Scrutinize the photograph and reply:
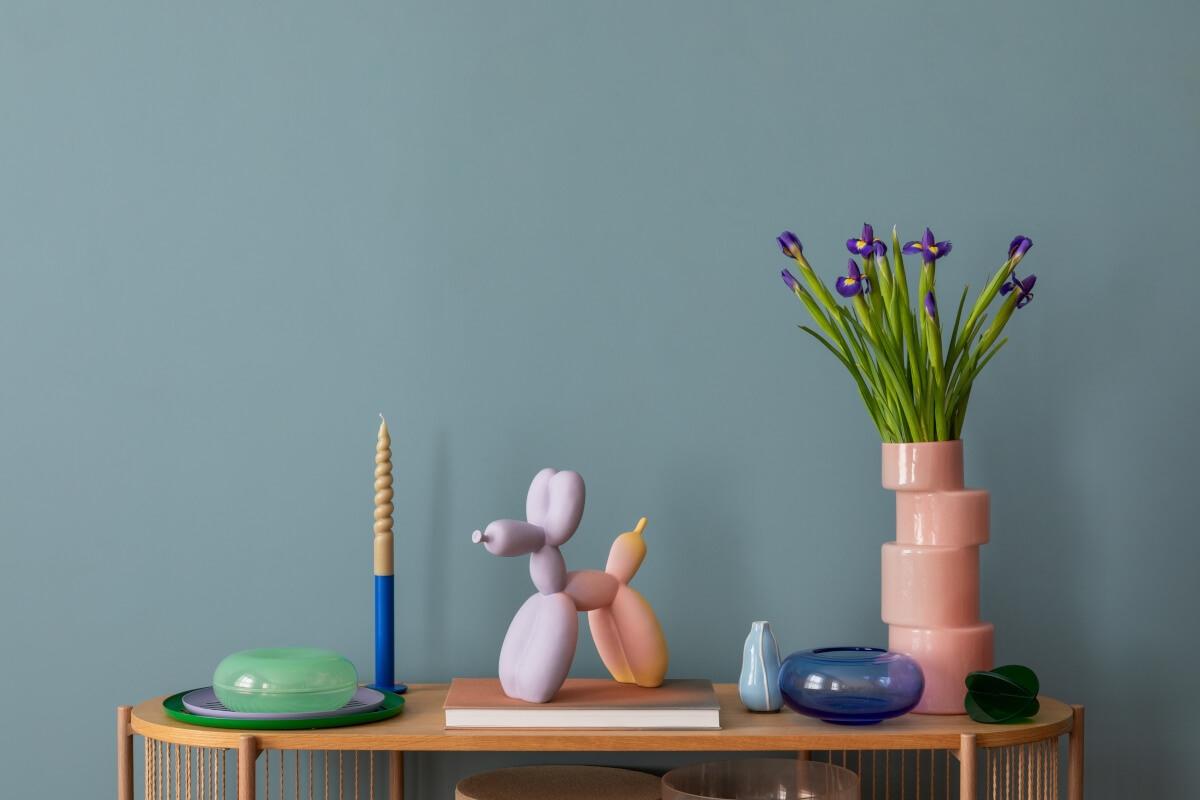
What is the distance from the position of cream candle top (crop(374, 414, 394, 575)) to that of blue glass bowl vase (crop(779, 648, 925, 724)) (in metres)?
0.45

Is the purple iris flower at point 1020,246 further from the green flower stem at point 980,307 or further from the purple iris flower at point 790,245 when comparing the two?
the purple iris flower at point 790,245

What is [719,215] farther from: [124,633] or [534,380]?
[124,633]

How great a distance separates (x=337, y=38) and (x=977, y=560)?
3.06 ft

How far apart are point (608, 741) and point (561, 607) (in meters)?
0.14

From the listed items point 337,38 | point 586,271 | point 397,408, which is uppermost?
point 337,38

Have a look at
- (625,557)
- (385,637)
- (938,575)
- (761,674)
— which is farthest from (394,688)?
(938,575)

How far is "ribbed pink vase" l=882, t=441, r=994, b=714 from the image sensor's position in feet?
4.24

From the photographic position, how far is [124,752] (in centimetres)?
132

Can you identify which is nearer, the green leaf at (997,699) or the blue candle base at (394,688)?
the green leaf at (997,699)

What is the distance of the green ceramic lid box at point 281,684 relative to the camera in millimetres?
1216

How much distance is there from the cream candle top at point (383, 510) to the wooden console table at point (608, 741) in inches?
5.7

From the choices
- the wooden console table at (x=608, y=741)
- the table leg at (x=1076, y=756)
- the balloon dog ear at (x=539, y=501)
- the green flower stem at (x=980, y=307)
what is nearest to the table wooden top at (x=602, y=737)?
the wooden console table at (x=608, y=741)

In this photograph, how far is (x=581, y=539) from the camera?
4.91 ft

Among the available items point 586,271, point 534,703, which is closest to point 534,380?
point 586,271
